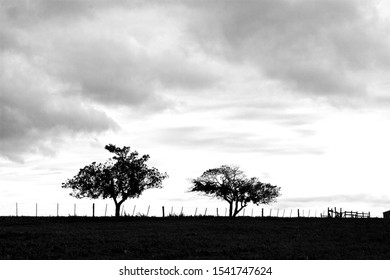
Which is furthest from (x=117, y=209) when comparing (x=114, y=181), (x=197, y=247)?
(x=197, y=247)

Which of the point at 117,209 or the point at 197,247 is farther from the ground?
the point at 117,209

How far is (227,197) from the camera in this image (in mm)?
107625

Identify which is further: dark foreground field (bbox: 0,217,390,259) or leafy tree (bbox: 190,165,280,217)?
leafy tree (bbox: 190,165,280,217)

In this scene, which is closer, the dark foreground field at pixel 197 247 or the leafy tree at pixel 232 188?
the dark foreground field at pixel 197 247

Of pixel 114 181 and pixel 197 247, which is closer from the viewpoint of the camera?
pixel 197 247

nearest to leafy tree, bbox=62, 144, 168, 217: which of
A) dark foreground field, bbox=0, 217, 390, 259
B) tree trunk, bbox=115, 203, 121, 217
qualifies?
tree trunk, bbox=115, 203, 121, 217

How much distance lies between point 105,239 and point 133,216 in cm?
4634

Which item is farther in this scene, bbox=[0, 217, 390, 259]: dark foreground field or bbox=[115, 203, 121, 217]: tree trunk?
bbox=[115, 203, 121, 217]: tree trunk

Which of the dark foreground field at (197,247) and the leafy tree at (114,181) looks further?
the leafy tree at (114,181)

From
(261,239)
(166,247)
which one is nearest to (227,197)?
(261,239)

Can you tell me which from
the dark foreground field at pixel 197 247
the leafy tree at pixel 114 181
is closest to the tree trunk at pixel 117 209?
the leafy tree at pixel 114 181

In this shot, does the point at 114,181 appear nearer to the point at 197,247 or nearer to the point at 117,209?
the point at 117,209

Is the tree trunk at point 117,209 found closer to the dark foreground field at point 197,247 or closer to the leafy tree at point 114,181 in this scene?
the leafy tree at point 114,181

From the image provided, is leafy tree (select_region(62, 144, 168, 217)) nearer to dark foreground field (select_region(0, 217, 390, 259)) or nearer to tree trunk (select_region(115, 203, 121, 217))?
tree trunk (select_region(115, 203, 121, 217))
